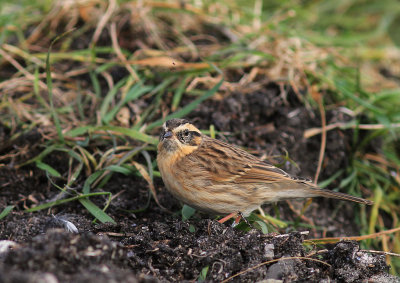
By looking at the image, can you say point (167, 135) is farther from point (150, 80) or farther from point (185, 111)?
point (150, 80)

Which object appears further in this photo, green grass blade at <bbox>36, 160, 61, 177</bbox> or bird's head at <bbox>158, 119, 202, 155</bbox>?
green grass blade at <bbox>36, 160, 61, 177</bbox>

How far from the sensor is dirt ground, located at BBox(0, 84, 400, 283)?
328 centimetres

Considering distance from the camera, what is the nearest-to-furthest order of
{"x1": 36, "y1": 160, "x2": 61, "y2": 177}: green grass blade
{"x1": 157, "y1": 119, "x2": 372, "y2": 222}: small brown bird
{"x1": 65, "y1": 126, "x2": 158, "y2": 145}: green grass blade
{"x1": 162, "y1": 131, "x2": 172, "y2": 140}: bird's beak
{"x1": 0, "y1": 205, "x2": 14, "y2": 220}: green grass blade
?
{"x1": 0, "y1": 205, "x2": 14, "y2": 220}: green grass blade → {"x1": 157, "y1": 119, "x2": 372, "y2": 222}: small brown bird → {"x1": 162, "y1": 131, "x2": 172, "y2": 140}: bird's beak → {"x1": 36, "y1": 160, "x2": 61, "y2": 177}: green grass blade → {"x1": 65, "y1": 126, "x2": 158, "y2": 145}: green grass blade

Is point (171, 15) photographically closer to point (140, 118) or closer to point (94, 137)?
point (140, 118)

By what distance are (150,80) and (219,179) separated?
7.71 ft

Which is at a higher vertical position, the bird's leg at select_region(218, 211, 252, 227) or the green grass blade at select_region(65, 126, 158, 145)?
the green grass blade at select_region(65, 126, 158, 145)

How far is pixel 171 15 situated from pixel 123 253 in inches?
207

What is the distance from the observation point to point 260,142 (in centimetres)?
619

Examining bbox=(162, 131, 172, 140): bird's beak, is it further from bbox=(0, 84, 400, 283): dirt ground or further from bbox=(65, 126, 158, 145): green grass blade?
bbox=(0, 84, 400, 283): dirt ground

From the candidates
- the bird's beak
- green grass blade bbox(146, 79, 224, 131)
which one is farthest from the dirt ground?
the bird's beak

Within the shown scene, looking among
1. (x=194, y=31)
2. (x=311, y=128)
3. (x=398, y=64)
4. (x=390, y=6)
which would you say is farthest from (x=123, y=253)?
(x=390, y=6)

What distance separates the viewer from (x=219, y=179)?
4.99m

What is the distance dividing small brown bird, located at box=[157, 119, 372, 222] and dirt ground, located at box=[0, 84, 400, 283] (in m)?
0.31

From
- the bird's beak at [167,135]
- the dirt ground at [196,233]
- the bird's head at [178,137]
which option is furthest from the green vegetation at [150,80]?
the bird's beak at [167,135]
